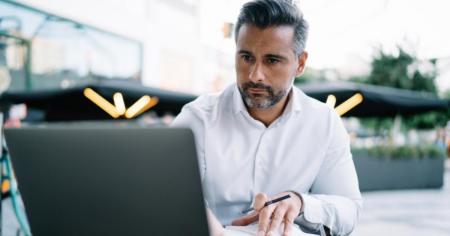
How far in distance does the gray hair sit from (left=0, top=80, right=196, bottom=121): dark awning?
3017 millimetres

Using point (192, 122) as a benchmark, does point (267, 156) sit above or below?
below

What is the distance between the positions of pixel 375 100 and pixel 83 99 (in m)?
3.68

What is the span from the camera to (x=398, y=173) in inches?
331

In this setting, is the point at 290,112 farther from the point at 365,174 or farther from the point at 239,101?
the point at 365,174

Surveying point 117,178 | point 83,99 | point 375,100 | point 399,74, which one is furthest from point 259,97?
point 399,74

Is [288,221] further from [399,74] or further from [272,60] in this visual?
[399,74]

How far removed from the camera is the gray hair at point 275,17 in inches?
58.3

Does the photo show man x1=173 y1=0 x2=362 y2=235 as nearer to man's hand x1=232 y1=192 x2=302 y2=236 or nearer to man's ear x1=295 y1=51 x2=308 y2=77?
man's ear x1=295 y1=51 x2=308 y2=77

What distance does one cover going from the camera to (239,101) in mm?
1560

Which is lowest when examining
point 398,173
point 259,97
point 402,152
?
point 398,173

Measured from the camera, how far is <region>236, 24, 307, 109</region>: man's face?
4.85ft

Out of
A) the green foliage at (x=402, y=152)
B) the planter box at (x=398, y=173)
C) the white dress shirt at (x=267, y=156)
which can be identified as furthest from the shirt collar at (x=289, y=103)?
the green foliage at (x=402, y=152)

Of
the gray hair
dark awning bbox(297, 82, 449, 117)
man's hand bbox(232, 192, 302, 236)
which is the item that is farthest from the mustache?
dark awning bbox(297, 82, 449, 117)

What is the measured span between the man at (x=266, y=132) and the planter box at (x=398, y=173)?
6.73 meters
